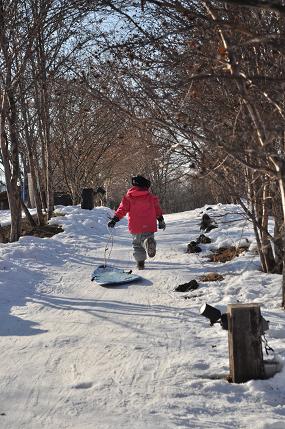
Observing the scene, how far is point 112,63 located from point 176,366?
3.66 metres

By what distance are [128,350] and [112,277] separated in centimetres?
316

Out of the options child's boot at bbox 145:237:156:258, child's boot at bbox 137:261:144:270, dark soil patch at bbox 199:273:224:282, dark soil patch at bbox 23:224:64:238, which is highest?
dark soil patch at bbox 23:224:64:238

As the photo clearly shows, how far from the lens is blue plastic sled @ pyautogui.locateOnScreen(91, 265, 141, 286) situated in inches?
322

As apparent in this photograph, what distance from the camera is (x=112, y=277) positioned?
27.5 ft

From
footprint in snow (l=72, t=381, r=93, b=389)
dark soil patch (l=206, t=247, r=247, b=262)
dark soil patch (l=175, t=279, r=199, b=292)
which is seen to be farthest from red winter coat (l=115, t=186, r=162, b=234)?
footprint in snow (l=72, t=381, r=93, b=389)

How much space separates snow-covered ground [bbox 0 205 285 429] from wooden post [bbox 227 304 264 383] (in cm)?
13

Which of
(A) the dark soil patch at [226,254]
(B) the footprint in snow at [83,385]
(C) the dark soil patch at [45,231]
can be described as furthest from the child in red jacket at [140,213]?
(C) the dark soil patch at [45,231]

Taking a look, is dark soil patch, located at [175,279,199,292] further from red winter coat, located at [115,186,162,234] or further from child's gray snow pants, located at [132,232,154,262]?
red winter coat, located at [115,186,162,234]

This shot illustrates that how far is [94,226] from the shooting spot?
16094 millimetres

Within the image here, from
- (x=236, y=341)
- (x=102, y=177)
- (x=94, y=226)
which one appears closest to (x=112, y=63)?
(x=236, y=341)

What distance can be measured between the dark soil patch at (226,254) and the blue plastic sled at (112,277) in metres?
1.92

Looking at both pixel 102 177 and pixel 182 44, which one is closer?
Answer: pixel 182 44

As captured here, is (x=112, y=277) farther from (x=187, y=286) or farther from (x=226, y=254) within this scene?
(x=226, y=254)

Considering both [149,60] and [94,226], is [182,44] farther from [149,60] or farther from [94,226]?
[94,226]
